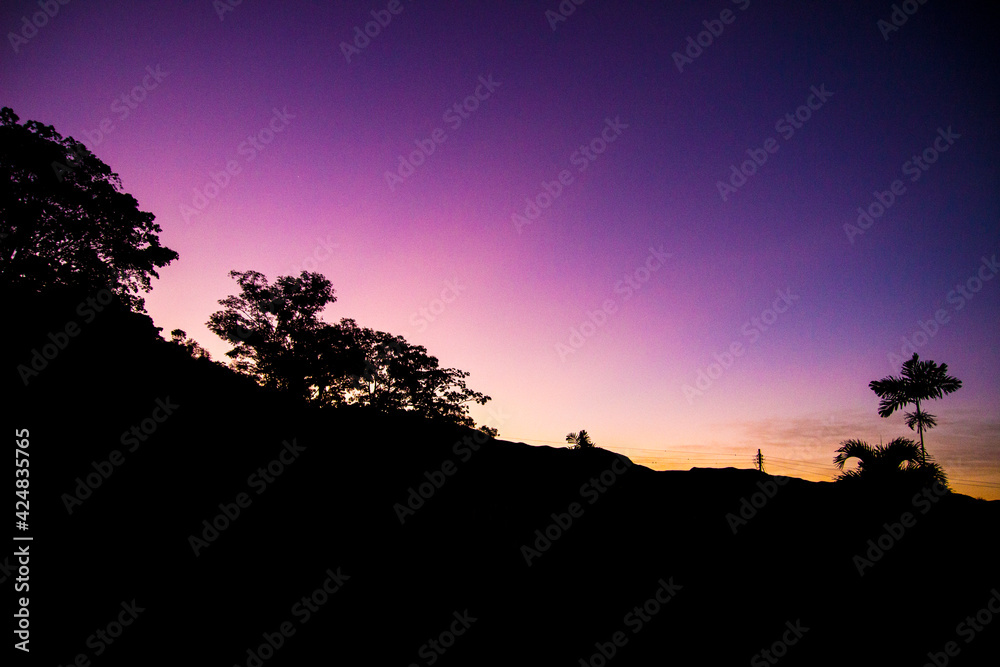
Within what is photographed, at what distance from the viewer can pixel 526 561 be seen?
233 inches

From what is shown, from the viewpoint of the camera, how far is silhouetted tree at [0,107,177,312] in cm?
1455

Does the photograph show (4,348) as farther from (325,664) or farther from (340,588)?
(325,664)

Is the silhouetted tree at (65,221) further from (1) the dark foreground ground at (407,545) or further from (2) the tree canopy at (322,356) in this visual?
(1) the dark foreground ground at (407,545)

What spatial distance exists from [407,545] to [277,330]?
23.5 m

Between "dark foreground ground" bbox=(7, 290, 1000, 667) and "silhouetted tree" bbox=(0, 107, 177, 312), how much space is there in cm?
1368

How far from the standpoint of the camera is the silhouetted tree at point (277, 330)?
931 inches

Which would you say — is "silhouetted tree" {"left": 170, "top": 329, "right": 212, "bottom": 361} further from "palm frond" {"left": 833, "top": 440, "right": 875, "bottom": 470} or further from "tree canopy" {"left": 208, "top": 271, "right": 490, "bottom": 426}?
"palm frond" {"left": 833, "top": 440, "right": 875, "bottom": 470}

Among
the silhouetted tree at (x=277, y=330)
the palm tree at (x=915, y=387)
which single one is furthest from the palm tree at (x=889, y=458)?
the silhouetted tree at (x=277, y=330)

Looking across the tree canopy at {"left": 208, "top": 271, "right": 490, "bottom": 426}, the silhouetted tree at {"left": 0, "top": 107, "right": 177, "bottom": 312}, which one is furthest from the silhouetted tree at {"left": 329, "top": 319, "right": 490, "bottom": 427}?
the silhouetted tree at {"left": 0, "top": 107, "right": 177, "bottom": 312}

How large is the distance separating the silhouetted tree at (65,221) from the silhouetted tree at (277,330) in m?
6.05

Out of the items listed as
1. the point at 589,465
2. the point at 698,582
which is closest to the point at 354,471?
the point at 589,465

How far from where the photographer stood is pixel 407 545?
5582 mm

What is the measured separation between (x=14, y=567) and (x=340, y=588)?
3.15 metres

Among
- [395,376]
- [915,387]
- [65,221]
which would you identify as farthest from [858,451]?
[65,221]
